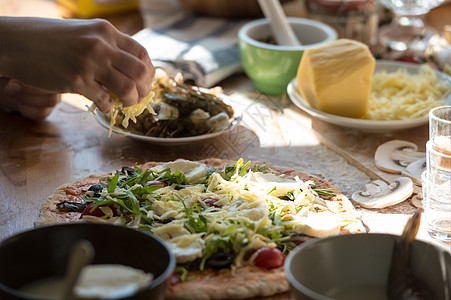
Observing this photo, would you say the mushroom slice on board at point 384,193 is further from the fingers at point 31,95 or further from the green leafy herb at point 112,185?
the fingers at point 31,95

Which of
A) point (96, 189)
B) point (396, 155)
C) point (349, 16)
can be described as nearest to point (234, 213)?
point (96, 189)

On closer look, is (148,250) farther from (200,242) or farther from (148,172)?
(148,172)

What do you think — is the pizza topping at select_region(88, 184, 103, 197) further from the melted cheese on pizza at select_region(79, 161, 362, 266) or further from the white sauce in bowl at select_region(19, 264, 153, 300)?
the white sauce in bowl at select_region(19, 264, 153, 300)

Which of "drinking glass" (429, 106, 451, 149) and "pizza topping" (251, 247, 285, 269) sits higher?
"drinking glass" (429, 106, 451, 149)

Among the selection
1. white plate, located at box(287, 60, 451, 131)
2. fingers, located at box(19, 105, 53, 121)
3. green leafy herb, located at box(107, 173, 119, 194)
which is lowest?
fingers, located at box(19, 105, 53, 121)

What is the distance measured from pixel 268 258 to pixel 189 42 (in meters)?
1.91

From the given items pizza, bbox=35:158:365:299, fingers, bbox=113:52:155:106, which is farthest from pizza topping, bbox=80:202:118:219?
fingers, bbox=113:52:155:106

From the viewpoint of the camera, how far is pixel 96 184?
1999 millimetres

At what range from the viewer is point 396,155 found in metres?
2.33

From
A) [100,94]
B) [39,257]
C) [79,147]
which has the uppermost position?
[100,94]

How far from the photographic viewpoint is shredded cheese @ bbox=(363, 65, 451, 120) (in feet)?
8.26

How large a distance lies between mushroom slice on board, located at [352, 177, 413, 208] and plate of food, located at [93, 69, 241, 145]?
0.58 meters

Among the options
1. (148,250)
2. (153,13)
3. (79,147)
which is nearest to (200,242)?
(148,250)

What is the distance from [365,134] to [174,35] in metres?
1.32
